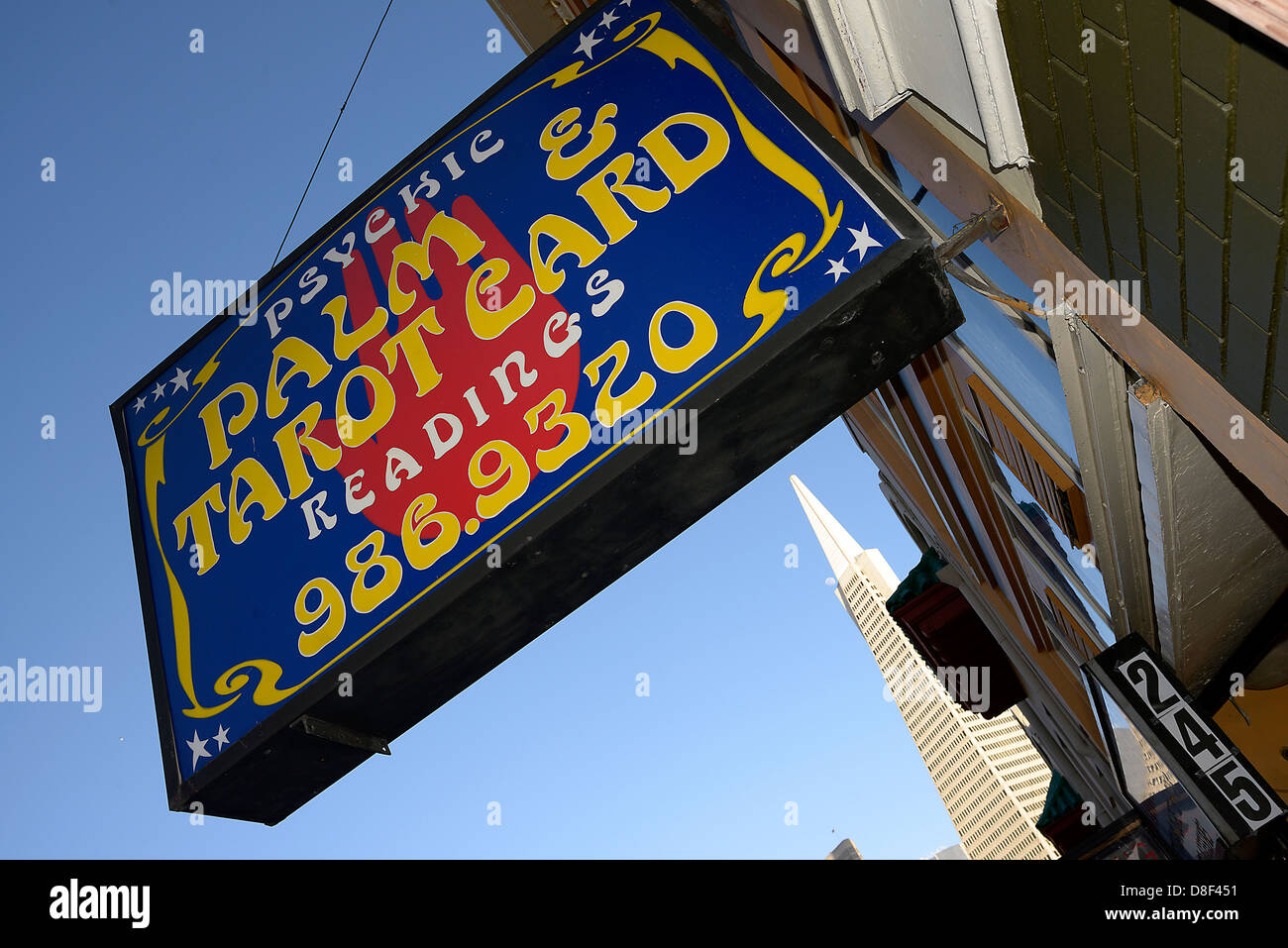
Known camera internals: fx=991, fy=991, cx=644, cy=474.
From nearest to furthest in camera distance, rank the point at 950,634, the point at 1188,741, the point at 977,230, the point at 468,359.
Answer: the point at 977,230
the point at 468,359
the point at 1188,741
the point at 950,634

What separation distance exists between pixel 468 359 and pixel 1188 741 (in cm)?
366

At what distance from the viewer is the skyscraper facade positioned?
14812 cm

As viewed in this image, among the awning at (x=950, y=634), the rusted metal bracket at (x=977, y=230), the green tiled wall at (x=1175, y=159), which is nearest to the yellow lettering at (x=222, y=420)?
the rusted metal bracket at (x=977, y=230)

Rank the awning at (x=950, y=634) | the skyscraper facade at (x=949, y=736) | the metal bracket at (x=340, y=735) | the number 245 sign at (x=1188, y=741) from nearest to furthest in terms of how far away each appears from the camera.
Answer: the metal bracket at (x=340, y=735), the number 245 sign at (x=1188, y=741), the awning at (x=950, y=634), the skyscraper facade at (x=949, y=736)

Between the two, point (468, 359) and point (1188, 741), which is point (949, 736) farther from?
point (468, 359)

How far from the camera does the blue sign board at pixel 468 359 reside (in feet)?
10.1

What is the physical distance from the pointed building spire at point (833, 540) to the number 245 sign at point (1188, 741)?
4997 inches

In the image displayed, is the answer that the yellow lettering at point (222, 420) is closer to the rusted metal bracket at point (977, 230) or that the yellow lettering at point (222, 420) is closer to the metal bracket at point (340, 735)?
the metal bracket at point (340, 735)

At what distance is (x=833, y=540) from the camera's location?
160625 mm

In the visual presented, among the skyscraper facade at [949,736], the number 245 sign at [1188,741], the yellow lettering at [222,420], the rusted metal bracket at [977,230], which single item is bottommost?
the number 245 sign at [1188,741]

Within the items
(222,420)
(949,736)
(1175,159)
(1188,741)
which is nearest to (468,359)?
(222,420)
